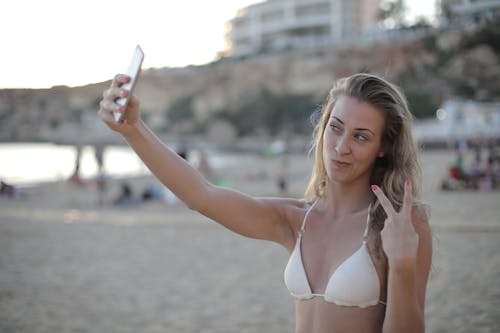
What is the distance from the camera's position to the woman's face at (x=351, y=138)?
1754 millimetres

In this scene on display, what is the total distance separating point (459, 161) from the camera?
552 inches

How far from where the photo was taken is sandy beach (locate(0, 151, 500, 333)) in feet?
15.5

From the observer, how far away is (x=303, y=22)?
67000mm

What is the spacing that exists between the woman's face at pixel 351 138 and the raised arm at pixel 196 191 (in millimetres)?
330

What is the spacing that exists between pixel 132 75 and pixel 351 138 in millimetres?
818

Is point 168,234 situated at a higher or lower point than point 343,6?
lower

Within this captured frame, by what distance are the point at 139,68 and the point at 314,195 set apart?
3.22ft

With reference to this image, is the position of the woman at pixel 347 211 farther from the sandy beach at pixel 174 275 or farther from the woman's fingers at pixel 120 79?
the sandy beach at pixel 174 275

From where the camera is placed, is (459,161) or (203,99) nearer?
(459,161)

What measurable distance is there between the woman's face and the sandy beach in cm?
142

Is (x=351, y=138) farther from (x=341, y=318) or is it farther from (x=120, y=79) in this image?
(x=120, y=79)

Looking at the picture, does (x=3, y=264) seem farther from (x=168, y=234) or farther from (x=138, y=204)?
(x=138, y=204)

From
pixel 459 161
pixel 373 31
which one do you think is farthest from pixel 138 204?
pixel 373 31

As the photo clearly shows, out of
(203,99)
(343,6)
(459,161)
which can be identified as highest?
(343,6)
